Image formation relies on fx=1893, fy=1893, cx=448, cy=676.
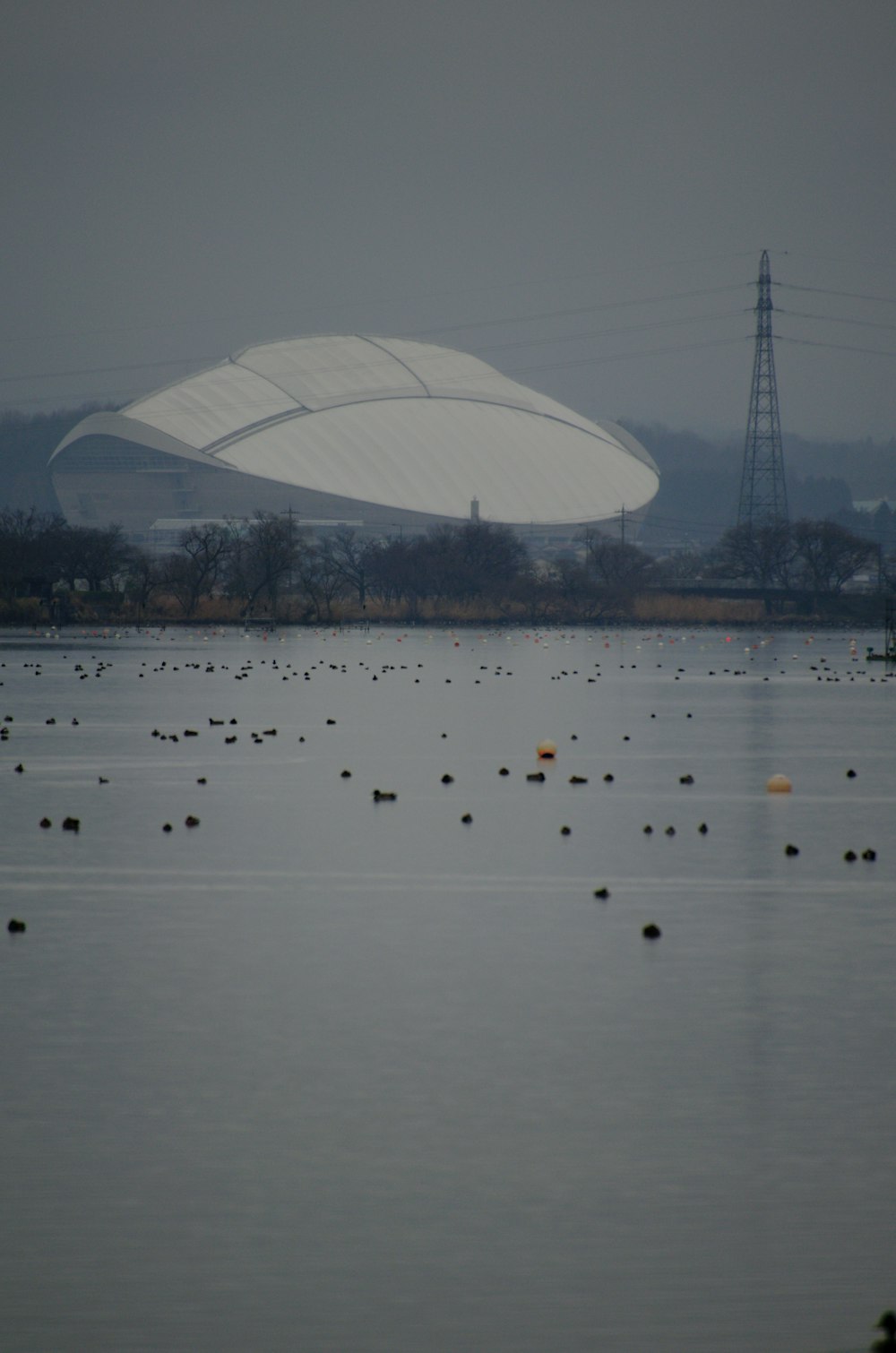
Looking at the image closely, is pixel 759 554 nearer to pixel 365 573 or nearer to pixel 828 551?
pixel 828 551

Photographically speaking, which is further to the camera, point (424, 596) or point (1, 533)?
point (424, 596)

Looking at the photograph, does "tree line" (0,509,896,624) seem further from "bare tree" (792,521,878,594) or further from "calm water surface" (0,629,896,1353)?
"calm water surface" (0,629,896,1353)

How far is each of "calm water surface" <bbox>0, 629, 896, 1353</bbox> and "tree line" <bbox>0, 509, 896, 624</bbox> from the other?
81263 mm

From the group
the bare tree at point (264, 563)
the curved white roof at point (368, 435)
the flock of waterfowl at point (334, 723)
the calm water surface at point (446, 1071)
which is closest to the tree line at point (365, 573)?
the bare tree at point (264, 563)

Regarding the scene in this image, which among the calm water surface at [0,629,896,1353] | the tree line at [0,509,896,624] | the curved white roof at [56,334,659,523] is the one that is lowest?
the calm water surface at [0,629,896,1353]

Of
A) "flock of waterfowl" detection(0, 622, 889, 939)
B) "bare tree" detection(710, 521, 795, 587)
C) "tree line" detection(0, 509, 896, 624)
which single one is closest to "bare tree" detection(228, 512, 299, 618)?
Answer: "tree line" detection(0, 509, 896, 624)

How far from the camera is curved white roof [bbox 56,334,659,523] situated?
17775 centimetres

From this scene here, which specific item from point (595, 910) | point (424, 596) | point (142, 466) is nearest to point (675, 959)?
point (595, 910)

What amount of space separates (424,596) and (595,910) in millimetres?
115783

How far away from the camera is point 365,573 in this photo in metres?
132

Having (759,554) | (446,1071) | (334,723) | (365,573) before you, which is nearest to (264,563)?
(365,573)

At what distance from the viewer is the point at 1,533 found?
11194 centimetres

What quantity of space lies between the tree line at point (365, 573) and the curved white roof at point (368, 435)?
2414 centimetres

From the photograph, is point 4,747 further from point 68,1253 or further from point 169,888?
point 68,1253
